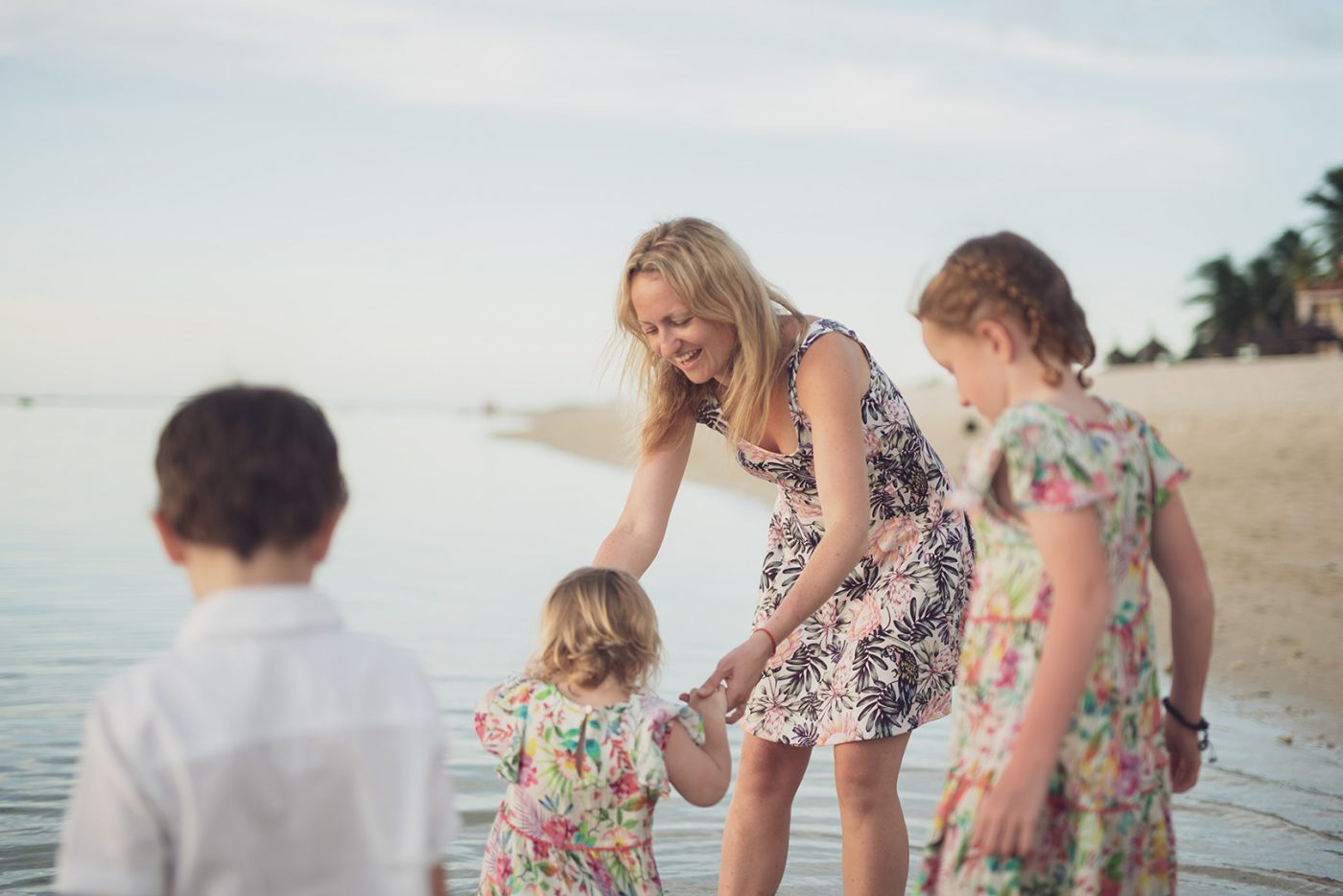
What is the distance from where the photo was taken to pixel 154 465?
1.72 meters

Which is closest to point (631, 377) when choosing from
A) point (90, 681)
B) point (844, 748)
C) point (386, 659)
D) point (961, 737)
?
point (844, 748)

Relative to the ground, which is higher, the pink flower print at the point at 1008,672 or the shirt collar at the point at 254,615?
the shirt collar at the point at 254,615

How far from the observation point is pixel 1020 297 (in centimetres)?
226

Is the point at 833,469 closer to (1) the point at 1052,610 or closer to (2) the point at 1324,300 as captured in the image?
(1) the point at 1052,610

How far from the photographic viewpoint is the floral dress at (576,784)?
2.50m

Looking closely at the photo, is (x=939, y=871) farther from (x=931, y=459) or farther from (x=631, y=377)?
(x=631, y=377)

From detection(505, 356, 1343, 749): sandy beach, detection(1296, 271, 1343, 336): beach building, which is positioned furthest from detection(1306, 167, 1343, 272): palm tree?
detection(505, 356, 1343, 749): sandy beach

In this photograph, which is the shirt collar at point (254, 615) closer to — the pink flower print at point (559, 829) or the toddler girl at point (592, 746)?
the toddler girl at point (592, 746)

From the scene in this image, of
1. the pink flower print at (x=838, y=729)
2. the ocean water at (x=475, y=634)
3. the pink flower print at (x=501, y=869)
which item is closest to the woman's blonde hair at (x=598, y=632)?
the pink flower print at (x=501, y=869)

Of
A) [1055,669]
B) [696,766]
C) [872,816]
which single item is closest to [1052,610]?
[1055,669]

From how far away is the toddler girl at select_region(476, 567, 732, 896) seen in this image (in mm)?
2506

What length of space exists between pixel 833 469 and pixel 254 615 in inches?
70.5

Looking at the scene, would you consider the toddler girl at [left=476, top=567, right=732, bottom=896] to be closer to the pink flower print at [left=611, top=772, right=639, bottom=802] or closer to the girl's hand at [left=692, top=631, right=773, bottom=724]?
the pink flower print at [left=611, top=772, right=639, bottom=802]

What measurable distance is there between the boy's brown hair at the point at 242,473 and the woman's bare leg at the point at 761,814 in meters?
2.05
